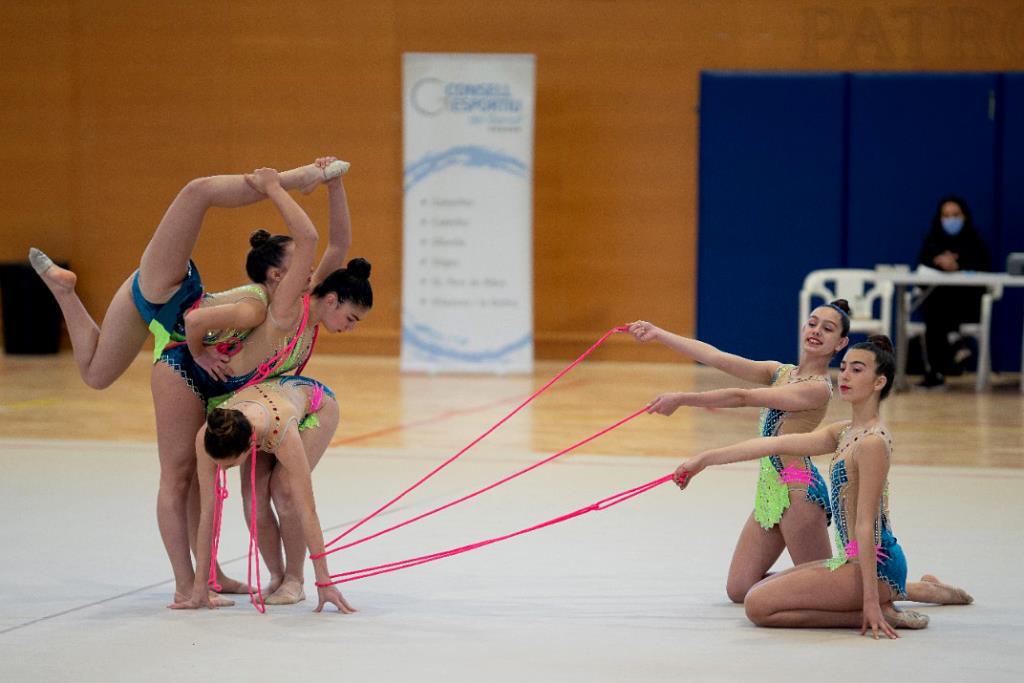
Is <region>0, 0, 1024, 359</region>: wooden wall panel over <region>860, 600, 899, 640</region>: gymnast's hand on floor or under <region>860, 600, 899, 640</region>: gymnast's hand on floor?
over

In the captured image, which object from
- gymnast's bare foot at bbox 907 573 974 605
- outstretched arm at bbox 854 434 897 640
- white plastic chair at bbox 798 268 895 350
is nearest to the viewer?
outstretched arm at bbox 854 434 897 640

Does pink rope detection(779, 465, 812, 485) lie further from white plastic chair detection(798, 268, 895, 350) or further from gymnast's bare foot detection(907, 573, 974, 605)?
white plastic chair detection(798, 268, 895, 350)

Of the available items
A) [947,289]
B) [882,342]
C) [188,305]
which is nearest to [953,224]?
[947,289]

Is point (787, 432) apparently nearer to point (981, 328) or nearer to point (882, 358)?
point (882, 358)

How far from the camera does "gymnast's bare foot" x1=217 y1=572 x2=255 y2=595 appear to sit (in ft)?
12.9

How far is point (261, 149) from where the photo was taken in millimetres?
11781

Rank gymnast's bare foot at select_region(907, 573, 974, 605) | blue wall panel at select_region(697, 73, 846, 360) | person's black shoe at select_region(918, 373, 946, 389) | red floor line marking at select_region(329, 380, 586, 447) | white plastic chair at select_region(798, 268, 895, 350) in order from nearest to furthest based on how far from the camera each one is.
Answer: gymnast's bare foot at select_region(907, 573, 974, 605) < red floor line marking at select_region(329, 380, 586, 447) < white plastic chair at select_region(798, 268, 895, 350) < person's black shoe at select_region(918, 373, 946, 389) < blue wall panel at select_region(697, 73, 846, 360)

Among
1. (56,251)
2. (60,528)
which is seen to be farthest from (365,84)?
(60,528)

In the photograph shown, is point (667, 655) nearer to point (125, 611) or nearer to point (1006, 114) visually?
point (125, 611)

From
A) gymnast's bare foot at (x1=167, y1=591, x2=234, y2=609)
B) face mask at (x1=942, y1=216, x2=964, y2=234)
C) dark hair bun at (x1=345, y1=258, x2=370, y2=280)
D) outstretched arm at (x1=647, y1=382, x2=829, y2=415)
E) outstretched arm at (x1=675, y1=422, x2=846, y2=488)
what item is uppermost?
face mask at (x1=942, y1=216, x2=964, y2=234)

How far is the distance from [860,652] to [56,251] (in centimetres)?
1023

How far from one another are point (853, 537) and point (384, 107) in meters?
8.72

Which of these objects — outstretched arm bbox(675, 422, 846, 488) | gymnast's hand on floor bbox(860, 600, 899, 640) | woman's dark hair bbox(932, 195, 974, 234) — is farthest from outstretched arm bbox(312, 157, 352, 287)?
woman's dark hair bbox(932, 195, 974, 234)

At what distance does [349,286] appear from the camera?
3.78 m
